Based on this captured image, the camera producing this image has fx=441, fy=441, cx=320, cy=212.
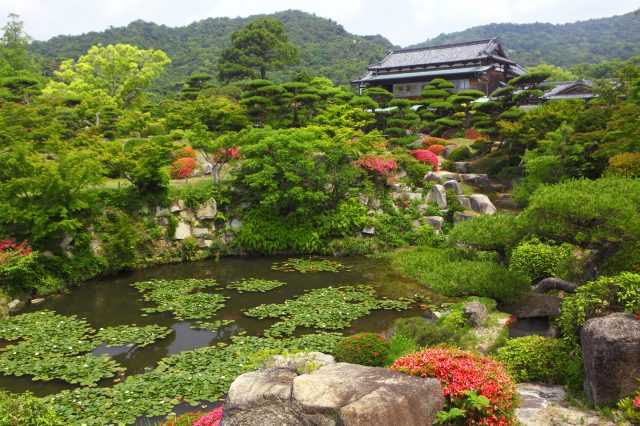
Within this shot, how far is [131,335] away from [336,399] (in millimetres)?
9832

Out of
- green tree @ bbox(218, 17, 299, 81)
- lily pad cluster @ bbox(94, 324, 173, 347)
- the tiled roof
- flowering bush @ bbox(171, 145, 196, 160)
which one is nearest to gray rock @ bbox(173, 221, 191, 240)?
flowering bush @ bbox(171, 145, 196, 160)

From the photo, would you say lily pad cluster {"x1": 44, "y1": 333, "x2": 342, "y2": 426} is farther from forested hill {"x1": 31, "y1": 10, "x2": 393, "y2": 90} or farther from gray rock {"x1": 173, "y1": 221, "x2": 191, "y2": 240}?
forested hill {"x1": 31, "y1": 10, "x2": 393, "y2": 90}

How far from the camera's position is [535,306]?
508 inches

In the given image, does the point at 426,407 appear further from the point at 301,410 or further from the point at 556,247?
the point at 556,247

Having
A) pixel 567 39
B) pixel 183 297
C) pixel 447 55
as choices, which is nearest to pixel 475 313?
pixel 183 297

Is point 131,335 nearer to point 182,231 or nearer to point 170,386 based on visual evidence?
point 170,386

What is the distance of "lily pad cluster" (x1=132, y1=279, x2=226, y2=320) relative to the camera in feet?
48.5

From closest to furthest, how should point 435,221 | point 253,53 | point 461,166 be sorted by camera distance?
point 435,221
point 461,166
point 253,53

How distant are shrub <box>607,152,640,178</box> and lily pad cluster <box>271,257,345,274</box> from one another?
1092 centimetres

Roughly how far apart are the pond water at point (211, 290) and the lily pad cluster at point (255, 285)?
0.30 m

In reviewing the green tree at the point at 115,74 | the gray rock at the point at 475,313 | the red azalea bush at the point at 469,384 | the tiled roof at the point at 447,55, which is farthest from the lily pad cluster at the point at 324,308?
the tiled roof at the point at 447,55

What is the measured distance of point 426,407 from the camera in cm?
537

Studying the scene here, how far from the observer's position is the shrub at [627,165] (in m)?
14.7

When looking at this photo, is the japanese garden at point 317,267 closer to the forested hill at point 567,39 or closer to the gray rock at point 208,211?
the gray rock at point 208,211
